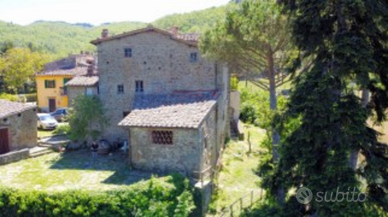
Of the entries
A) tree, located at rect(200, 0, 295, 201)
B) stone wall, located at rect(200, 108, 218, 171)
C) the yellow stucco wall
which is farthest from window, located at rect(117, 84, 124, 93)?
the yellow stucco wall

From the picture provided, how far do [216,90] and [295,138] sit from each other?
12.4 meters

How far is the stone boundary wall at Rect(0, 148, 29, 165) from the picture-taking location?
73.5ft

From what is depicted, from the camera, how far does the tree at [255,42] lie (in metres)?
15.4

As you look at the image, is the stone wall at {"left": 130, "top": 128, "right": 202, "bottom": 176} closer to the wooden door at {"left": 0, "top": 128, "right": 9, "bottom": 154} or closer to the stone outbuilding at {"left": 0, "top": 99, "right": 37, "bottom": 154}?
the stone outbuilding at {"left": 0, "top": 99, "right": 37, "bottom": 154}

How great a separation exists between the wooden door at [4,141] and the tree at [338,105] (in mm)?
20350

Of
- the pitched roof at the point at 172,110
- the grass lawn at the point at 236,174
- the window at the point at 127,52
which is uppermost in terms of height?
the window at the point at 127,52

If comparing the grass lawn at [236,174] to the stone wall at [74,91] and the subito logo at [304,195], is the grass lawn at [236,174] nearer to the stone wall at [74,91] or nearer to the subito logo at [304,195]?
the subito logo at [304,195]

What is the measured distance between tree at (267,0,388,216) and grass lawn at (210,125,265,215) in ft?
19.9

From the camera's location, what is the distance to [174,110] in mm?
20281

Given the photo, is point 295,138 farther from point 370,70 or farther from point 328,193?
point 370,70

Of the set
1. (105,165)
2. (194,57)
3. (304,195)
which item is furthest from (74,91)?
(304,195)

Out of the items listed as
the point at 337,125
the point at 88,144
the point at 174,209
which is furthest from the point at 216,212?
the point at 88,144

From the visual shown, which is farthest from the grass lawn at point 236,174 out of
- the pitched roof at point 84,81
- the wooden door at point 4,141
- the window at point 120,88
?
the wooden door at point 4,141

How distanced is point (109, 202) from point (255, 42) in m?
9.75
